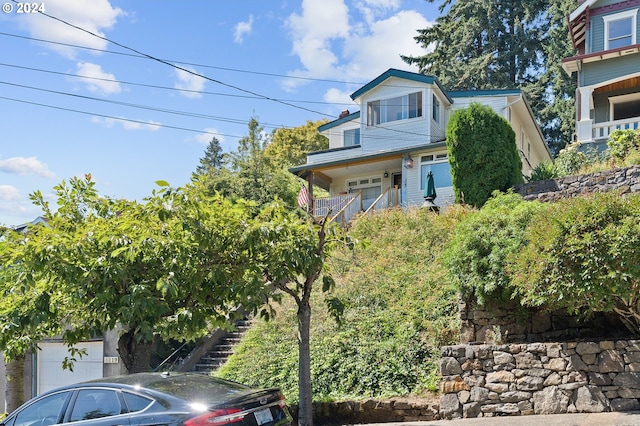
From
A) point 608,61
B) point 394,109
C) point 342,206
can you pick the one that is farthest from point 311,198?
point 608,61

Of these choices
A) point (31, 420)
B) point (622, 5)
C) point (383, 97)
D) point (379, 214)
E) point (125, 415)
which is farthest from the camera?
point (383, 97)

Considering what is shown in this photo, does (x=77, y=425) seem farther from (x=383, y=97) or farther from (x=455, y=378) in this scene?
(x=383, y=97)

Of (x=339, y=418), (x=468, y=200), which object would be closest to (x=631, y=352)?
A: (x=339, y=418)

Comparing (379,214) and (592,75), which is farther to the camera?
(592,75)

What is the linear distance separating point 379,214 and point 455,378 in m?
9.37

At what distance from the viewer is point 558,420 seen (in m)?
8.36

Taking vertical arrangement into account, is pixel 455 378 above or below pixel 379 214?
below

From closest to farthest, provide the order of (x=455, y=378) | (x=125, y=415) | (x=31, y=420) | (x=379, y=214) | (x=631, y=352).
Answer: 1. (x=125, y=415)
2. (x=31, y=420)
3. (x=631, y=352)
4. (x=455, y=378)
5. (x=379, y=214)

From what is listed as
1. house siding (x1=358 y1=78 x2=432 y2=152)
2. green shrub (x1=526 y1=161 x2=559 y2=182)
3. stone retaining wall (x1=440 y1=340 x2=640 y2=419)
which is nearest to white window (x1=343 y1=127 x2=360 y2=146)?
house siding (x1=358 y1=78 x2=432 y2=152)

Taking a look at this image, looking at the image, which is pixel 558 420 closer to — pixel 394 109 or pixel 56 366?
pixel 56 366

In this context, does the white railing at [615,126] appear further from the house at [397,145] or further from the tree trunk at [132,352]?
the tree trunk at [132,352]

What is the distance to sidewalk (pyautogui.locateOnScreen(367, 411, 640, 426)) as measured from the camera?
26.1 feet

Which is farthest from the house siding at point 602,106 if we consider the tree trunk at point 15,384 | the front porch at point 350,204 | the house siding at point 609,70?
the tree trunk at point 15,384

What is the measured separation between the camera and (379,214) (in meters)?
18.6
